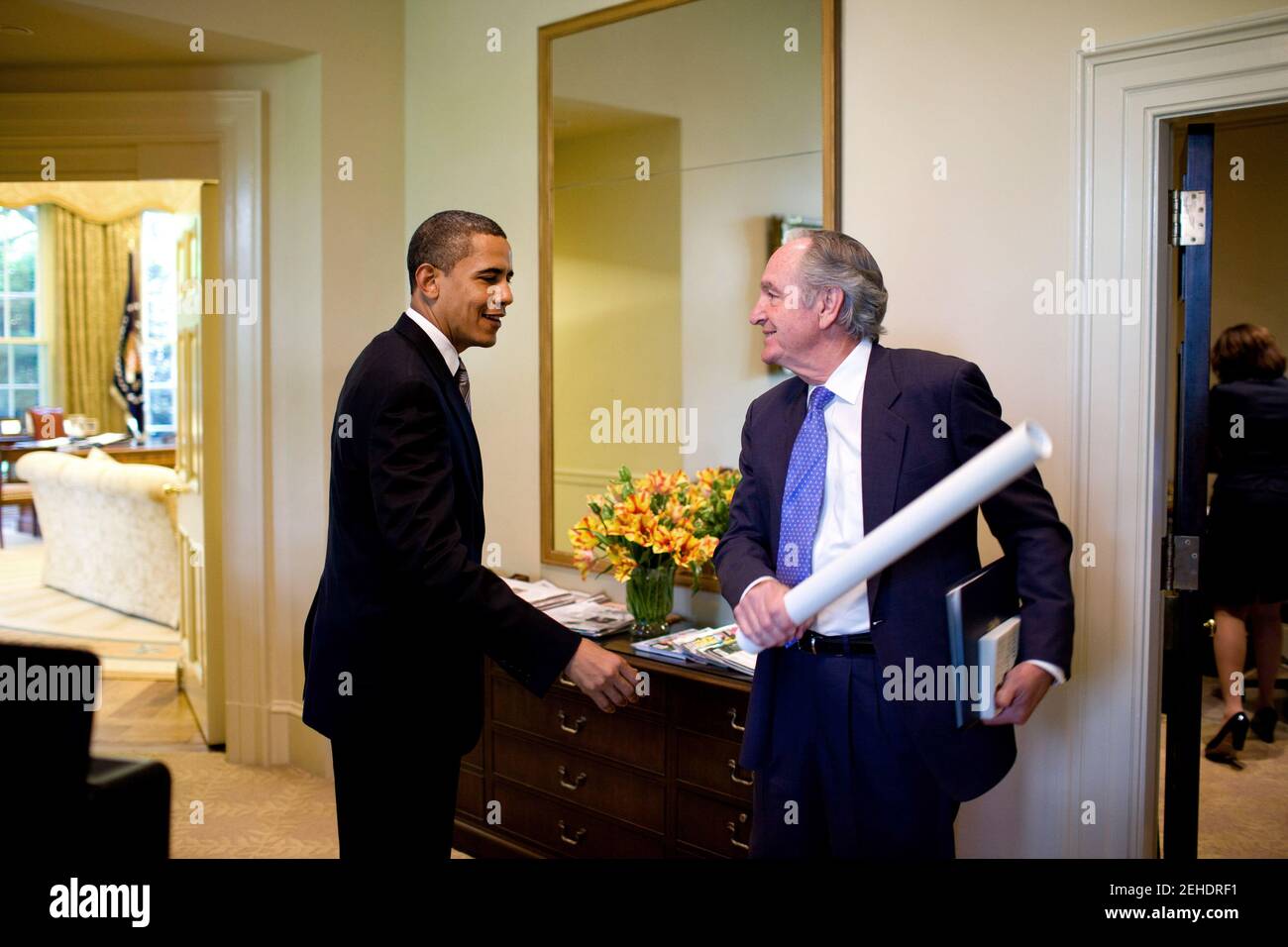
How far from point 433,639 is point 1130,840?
164 centimetres

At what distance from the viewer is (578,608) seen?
3.15 metres

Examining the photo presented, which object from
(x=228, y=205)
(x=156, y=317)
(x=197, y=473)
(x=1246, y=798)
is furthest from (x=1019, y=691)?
(x=156, y=317)

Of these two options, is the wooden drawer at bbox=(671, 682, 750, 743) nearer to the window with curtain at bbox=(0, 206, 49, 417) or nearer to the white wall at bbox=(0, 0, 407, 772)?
the white wall at bbox=(0, 0, 407, 772)

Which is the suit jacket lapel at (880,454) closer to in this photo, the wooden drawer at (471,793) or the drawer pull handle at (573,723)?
the drawer pull handle at (573,723)

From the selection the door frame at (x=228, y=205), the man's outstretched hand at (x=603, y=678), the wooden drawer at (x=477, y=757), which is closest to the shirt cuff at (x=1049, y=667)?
the man's outstretched hand at (x=603, y=678)

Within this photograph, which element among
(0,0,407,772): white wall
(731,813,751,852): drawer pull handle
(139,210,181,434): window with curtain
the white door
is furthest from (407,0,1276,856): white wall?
(139,210,181,434): window with curtain

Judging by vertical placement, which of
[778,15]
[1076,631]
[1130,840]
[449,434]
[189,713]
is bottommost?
[189,713]

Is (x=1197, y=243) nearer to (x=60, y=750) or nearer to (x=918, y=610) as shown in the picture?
(x=918, y=610)

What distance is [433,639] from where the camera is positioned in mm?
1907

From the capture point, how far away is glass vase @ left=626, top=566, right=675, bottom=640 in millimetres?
2893

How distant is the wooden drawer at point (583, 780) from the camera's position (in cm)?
275

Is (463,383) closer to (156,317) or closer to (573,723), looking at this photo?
(573,723)

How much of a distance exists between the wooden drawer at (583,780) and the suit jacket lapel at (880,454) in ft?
4.09

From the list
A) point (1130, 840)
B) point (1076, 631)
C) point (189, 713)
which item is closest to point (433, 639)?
point (1076, 631)
